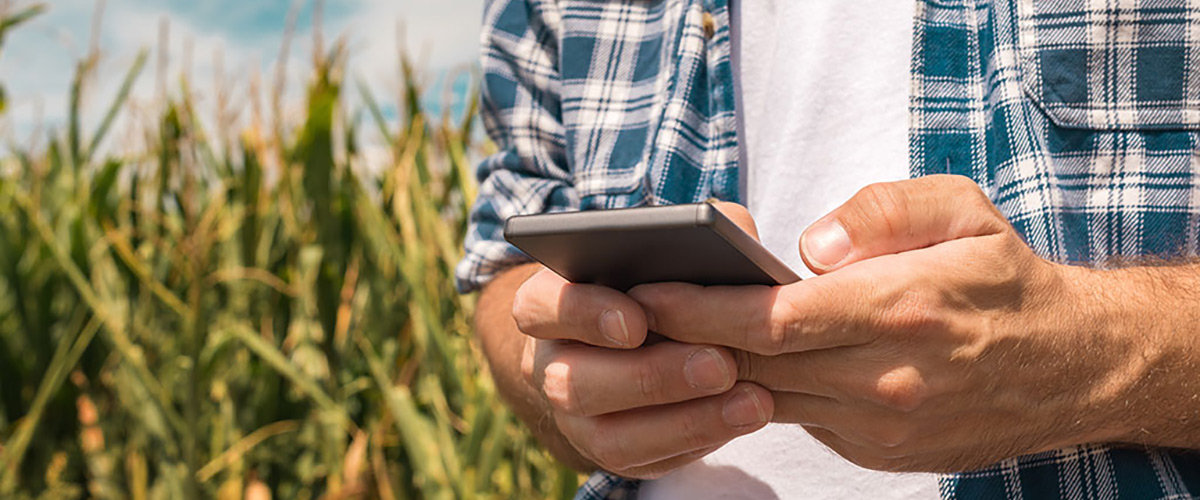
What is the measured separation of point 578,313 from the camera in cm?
51

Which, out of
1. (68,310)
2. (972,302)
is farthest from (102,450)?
(972,302)

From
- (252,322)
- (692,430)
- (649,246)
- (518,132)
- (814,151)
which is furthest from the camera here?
(252,322)

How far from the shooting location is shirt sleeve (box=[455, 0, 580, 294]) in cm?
92

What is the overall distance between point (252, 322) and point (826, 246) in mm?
1544

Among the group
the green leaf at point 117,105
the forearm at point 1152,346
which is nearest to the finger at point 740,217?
the forearm at point 1152,346

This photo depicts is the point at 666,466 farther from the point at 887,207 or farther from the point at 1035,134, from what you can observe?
the point at 1035,134

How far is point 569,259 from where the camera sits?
47 cm

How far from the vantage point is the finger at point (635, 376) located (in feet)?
1.62

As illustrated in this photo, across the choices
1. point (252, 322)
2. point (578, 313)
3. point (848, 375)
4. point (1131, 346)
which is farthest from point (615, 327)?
point (252, 322)

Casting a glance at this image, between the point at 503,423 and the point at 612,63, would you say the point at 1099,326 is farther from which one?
the point at 503,423

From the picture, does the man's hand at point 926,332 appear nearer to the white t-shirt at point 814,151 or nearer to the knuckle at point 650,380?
the knuckle at point 650,380

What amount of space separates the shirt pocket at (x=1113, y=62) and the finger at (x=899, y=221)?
0.65 feet

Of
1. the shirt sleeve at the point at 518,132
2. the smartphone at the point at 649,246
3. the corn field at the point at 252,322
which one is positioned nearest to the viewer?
the smartphone at the point at 649,246

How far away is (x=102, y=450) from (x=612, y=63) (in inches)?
58.2
